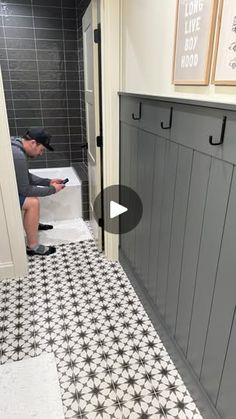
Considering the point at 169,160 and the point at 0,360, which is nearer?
the point at 169,160

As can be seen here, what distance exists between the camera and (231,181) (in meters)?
0.95

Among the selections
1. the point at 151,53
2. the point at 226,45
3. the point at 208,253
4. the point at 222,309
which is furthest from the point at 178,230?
the point at 151,53

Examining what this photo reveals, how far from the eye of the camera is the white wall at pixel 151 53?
1.13 m

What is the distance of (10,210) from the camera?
82.5 inches

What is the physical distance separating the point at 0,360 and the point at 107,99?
5.62 ft

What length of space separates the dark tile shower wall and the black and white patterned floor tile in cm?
186

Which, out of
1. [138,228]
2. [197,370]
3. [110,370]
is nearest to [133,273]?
[138,228]

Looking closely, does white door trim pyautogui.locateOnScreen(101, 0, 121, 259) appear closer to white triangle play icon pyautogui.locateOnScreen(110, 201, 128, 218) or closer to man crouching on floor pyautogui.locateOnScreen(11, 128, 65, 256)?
white triangle play icon pyautogui.locateOnScreen(110, 201, 128, 218)

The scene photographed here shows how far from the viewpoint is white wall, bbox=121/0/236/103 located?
1.13m

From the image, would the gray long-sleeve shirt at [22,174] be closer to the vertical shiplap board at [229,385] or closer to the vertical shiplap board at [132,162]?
the vertical shiplap board at [132,162]

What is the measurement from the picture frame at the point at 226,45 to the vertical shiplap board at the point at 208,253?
0.87 feet

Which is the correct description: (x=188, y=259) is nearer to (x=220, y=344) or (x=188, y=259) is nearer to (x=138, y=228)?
(x=220, y=344)

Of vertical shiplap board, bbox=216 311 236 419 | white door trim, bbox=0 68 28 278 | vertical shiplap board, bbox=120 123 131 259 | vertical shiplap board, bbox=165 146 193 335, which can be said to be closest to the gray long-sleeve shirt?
white door trim, bbox=0 68 28 278
